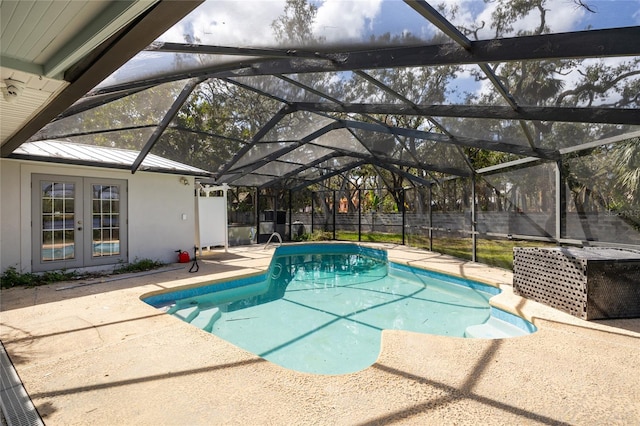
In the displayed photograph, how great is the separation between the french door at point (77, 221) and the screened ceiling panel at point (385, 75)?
3.68 feet

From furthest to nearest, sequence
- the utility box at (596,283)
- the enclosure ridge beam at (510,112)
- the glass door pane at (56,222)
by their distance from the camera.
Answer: the glass door pane at (56,222) < the utility box at (596,283) < the enclosure ridge beam at (510,112)

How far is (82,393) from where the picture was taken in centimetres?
249

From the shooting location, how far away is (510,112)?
185 inches

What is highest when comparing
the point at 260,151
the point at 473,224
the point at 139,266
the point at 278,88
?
the point at 278,88

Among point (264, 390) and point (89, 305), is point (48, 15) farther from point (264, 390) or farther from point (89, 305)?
point (89, 305)

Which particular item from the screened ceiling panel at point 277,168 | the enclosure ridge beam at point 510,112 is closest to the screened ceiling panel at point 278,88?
the enclosure ridge beam at point 510,112

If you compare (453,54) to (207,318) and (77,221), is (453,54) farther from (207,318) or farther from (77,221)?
(77,221)

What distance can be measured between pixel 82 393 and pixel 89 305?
2.81m

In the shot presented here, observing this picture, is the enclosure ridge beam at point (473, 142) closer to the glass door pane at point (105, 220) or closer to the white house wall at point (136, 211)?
the white house wall at point (136, 211)

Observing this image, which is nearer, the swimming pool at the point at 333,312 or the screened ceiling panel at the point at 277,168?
the swimming pool at the point at 333,312

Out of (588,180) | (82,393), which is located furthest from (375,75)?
(82,393)

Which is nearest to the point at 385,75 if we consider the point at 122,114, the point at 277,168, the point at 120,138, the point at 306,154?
the point at 122,114

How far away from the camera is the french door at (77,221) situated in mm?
6605

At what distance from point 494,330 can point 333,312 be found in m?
2.67
